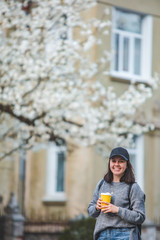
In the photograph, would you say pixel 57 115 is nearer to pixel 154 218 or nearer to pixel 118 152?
pixel 154 218

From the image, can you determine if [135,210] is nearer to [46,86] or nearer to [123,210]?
[123,210]

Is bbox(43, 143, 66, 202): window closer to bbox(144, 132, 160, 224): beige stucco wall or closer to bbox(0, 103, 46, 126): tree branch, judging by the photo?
bbox(144, 132, 160, 224): beige stucco wall

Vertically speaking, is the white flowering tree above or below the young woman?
A: above

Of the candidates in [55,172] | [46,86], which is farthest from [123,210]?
[55,172]

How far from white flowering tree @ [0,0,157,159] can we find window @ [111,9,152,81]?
3734 millimetres

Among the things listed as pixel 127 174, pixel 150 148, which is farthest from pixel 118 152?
pixel 150 148

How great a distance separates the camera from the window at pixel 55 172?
63.2 feet

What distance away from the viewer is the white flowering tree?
13591mm

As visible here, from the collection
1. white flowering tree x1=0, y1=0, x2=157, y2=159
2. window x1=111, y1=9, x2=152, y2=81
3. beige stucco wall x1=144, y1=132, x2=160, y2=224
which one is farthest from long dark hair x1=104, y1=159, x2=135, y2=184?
beige stucco wall x1=144, y1=132, x2=160, y2=224

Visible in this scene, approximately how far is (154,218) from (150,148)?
2.20 m

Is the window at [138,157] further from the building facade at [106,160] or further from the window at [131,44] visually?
the window at [131,44]

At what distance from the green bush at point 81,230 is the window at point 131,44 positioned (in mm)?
6489

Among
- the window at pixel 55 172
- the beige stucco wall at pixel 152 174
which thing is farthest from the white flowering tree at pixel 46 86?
the beige stucco wall at pixel 152 174

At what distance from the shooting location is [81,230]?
1328cm
